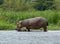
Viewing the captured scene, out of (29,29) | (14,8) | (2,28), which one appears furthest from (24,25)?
(14,8)

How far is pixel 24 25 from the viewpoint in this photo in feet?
66.5

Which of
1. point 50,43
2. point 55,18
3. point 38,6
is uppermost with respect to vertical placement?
point 50,43

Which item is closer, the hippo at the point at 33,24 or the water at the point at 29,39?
the water at the point at 29,39

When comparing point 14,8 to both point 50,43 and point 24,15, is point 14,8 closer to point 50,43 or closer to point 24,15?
point 24,15

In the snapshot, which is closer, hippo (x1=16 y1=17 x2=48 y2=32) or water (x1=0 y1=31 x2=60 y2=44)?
water (x1=0 y1=31 x2=60 y2=44)

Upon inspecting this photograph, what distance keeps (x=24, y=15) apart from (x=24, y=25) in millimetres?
4364

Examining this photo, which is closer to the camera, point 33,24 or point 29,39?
point 29,39

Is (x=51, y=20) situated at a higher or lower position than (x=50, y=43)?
lower

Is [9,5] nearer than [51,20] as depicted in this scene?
No

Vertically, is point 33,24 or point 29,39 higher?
point 29,39

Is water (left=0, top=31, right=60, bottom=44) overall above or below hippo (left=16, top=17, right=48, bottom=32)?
above

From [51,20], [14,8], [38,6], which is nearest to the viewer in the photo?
[51,20]

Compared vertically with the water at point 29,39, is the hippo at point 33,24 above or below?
below

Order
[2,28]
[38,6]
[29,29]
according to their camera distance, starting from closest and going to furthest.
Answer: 1. [29,29]
2. [2,28]
3. [38,6]
